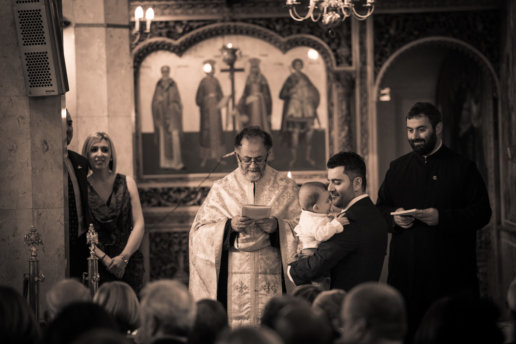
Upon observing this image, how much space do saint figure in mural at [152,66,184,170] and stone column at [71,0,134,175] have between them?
130 centimetres

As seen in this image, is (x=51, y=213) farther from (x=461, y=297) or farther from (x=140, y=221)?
(x=461, y=297)

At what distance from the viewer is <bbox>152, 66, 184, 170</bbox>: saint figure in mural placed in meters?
10.4

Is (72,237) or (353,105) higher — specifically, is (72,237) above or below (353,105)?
below

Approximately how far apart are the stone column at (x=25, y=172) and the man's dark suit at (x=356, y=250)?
81.5 inches

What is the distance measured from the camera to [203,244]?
5609 millimetres

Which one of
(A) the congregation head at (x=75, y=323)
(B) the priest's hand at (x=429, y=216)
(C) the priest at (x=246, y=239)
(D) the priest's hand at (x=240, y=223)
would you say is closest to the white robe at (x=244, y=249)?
(C) the priest at (x=246, y=239)

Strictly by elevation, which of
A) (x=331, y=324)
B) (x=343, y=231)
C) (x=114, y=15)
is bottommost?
(x=331, y=324)

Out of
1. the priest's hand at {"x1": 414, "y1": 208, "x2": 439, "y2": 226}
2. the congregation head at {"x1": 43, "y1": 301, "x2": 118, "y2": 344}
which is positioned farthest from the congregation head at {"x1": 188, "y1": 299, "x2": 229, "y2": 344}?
the priest's hand at {"x1": 414, "y1": 208, "x2": 439, "y2": 226}

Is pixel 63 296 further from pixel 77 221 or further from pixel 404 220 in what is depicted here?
pixel 77 221

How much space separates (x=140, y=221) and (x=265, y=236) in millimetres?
1896

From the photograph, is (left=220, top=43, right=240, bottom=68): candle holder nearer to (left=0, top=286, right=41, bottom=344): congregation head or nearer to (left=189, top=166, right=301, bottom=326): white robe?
(left=189, top=166, right=301, bottom=326): white robe

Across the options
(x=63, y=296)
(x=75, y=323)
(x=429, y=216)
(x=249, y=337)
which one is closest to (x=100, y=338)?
(x=249, y=337)

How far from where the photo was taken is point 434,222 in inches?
192

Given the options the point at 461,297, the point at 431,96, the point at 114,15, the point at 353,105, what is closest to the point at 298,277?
the point at 461,297
